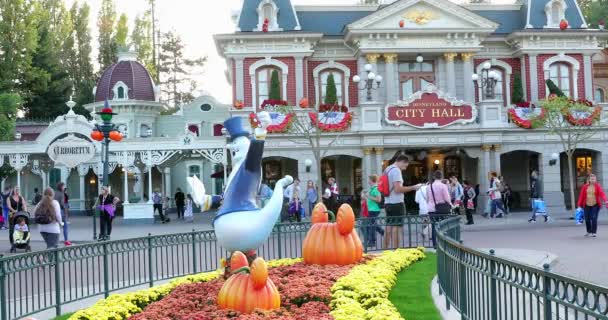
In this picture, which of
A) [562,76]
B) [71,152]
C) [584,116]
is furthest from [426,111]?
[71,152]

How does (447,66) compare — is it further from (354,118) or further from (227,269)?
(227,269)

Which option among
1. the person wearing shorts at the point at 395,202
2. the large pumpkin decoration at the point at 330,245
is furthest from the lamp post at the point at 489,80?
the large pumpkin decoration at the point at 330,245

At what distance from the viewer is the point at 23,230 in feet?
55.6

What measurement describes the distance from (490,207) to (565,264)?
13.1 meters

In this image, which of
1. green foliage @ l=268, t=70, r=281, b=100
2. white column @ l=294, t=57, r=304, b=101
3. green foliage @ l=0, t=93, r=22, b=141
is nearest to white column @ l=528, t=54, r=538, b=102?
white column @ l=294, t=57, r=304, b=101

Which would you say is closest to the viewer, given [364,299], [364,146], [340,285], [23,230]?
[364,299]

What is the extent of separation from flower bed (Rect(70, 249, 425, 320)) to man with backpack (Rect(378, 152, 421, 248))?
3.31 m

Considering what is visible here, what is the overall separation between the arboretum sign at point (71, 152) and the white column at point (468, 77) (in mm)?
16315

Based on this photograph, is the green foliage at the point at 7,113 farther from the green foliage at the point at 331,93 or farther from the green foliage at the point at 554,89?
the green foliage at the point at 554,89

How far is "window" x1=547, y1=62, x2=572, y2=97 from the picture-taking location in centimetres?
3219

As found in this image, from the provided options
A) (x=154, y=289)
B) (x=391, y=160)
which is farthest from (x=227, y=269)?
(x=391, y=160)

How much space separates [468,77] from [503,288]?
25118 millimetres

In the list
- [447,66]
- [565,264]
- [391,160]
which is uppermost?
[447,66]

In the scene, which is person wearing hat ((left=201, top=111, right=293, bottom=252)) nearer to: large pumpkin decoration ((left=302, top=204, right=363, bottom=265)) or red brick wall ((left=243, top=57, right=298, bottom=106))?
large pumpkin decoration ((left=302, top=204, right=363, bottom=265))
